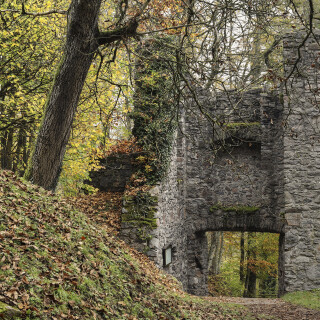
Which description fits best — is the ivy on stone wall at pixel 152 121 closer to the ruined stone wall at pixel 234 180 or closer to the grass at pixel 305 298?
the ruined stone wall at pixel 234 180

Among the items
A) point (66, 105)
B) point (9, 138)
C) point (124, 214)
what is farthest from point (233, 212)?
point (66, 105)

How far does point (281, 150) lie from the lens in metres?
11.8

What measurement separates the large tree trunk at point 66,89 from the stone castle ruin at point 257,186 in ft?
12.7

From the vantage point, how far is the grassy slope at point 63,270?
3.54 m

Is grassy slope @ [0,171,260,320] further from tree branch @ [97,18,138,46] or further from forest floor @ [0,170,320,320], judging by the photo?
tree branch @ [97,18,138,46]

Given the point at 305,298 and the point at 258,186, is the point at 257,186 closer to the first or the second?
the point at 258,186

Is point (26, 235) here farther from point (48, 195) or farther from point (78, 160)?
point (78, 160)

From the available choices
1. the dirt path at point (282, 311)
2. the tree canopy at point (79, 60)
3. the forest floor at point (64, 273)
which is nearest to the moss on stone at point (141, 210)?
the tree canopy at point (79, 60)

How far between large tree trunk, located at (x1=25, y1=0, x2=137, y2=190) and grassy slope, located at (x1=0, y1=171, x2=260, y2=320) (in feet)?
1.65

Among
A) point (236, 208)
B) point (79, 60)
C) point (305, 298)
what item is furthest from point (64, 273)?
point (236, 208)

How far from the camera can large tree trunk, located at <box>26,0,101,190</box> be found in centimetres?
578

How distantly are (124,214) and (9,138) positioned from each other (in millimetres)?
3539

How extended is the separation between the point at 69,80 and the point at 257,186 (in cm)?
825

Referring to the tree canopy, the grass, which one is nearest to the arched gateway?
the grass
